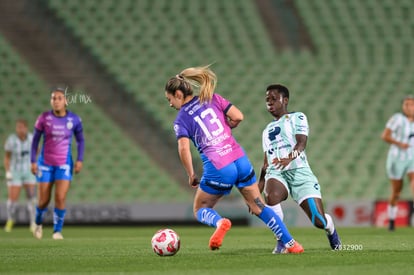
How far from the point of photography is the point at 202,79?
27.5ft

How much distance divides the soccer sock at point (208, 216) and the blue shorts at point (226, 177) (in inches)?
7.4

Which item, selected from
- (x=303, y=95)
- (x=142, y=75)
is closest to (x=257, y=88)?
(x=303, y=95)

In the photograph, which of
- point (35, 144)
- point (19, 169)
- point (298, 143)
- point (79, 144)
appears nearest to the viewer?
point (298, 143)

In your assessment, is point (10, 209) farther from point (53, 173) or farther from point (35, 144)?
point (53, 173)

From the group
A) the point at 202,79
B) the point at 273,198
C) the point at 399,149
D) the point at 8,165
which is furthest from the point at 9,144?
the point at 202,79

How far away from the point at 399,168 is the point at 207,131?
26.1ft

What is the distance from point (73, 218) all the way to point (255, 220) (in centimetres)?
394

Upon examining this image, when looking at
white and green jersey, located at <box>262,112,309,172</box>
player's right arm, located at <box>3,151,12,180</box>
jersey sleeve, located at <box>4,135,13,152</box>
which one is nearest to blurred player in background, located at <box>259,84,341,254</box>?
white and green jersey, located at <box>262,112,309,172</box>

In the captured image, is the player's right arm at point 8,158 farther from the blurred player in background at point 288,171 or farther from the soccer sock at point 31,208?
the blurred player in background at point 288,171

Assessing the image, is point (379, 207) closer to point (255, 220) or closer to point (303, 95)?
point (255, 220)

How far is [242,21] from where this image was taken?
80.7 feet

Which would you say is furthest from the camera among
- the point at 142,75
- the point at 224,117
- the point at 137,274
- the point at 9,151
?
the point at 142,75

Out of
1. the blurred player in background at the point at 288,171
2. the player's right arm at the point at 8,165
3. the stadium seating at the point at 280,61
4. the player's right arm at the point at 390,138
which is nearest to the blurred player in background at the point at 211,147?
the blurred player in background at the point at 288,171

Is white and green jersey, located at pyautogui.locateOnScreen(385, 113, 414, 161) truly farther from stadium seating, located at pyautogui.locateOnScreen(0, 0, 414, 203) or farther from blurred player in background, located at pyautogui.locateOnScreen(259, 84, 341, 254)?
blurred player in background, located at pyautogui.locateOnScreen(259, 84, 341, 254)
